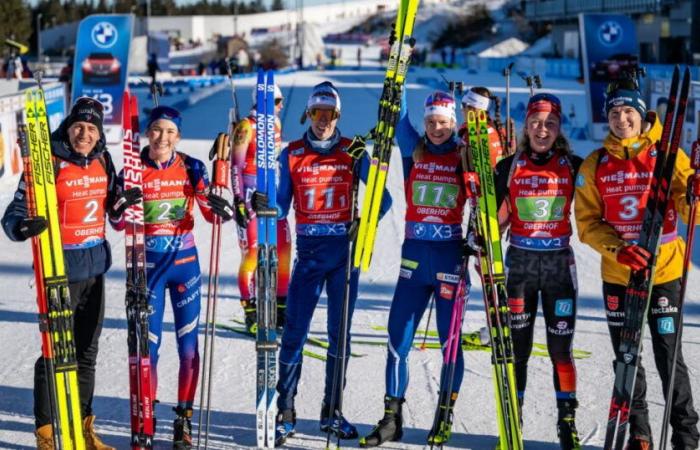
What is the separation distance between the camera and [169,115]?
5027 mm

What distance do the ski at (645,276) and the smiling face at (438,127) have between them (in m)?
1.11

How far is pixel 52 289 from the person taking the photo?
4453mm

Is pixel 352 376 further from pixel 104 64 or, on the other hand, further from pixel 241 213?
pixel 104 64

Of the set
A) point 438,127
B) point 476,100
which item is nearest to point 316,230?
point 438,127

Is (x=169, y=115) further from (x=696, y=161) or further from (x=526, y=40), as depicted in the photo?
(x=526, y=40)

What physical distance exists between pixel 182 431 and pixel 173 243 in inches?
39.4

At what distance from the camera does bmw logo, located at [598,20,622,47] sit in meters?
18.9

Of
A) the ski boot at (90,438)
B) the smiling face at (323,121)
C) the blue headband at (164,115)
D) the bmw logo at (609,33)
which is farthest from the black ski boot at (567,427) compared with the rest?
the bmw logo at (609,33)

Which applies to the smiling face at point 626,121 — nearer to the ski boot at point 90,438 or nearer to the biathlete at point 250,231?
the biathlete at point 250,231

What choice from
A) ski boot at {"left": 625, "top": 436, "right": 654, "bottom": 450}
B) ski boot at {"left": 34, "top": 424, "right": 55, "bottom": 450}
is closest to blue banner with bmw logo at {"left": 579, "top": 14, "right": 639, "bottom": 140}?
ski boot at {"left": 625, "top": 436, "right": 654, "bottom": 450}

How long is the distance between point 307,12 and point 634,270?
156468mm

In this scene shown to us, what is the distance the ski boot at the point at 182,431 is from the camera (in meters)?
4.98

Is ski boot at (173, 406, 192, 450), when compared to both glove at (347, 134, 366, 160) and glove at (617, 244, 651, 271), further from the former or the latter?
glove at (617, 244, 651, 271)

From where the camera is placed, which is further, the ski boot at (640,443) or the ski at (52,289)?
the ski boot at (640,443)
